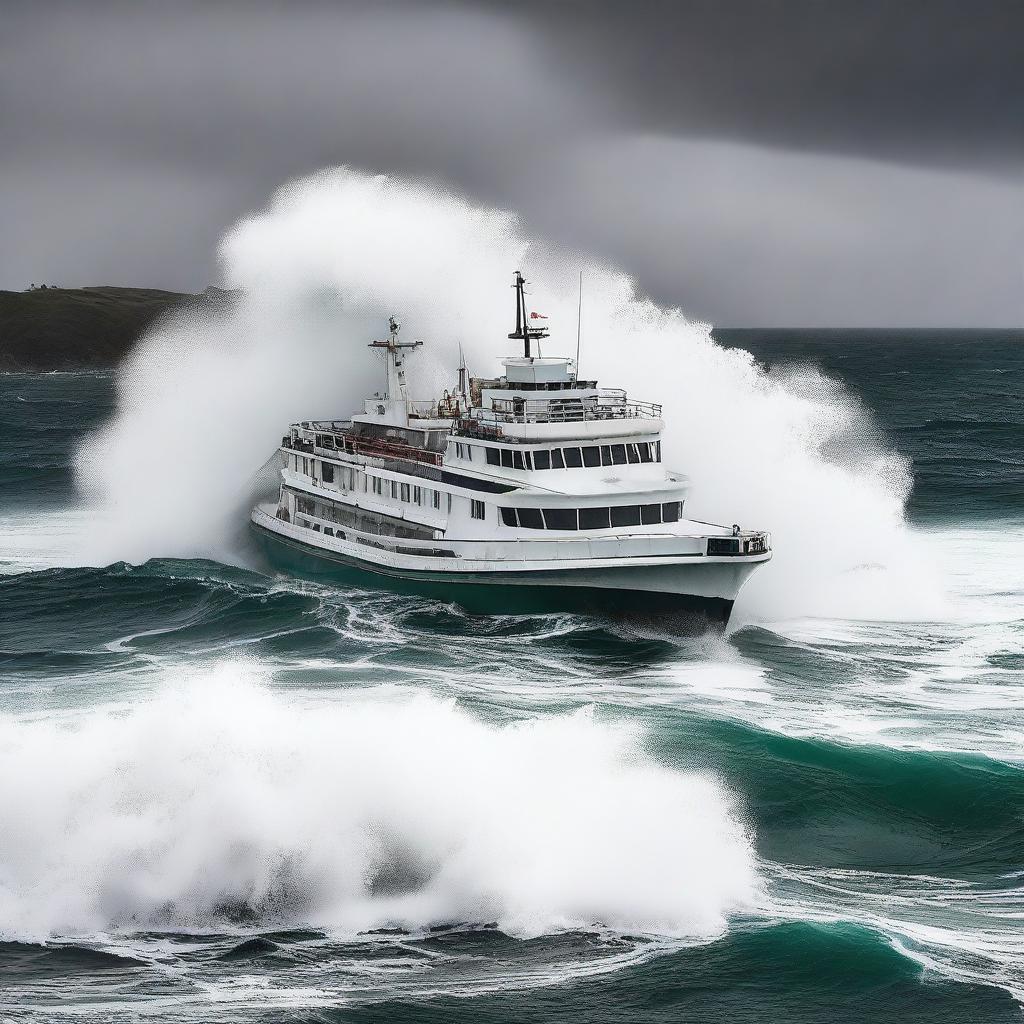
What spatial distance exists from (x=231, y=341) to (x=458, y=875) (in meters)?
45.0

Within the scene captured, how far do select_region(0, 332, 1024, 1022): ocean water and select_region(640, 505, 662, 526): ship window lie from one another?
3075mm

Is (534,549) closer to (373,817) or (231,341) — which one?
(373,817)

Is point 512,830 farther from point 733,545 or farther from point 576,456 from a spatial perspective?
point 576,456

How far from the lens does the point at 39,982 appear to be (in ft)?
59.7

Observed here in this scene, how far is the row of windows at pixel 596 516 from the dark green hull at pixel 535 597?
162 centimetres

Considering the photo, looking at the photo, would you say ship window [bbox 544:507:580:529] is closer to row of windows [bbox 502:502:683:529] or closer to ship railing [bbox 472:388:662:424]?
row of windows [bbox 502:502:683:529]

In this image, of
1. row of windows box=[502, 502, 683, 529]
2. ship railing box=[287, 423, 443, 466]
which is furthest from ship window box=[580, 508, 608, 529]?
ship railing box=[287, 423, 443, 466]

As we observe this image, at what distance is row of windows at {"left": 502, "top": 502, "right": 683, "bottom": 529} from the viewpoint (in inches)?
1532

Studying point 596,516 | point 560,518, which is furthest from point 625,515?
point 560,518

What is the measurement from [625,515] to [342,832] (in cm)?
1904

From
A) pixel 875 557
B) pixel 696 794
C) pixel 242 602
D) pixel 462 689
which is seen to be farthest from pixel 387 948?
pixel 875 557

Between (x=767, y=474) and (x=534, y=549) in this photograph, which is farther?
(x=767, y=474)

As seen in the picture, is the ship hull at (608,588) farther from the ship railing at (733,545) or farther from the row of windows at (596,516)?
the row of windows at (596,516)

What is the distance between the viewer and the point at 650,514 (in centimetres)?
3931
